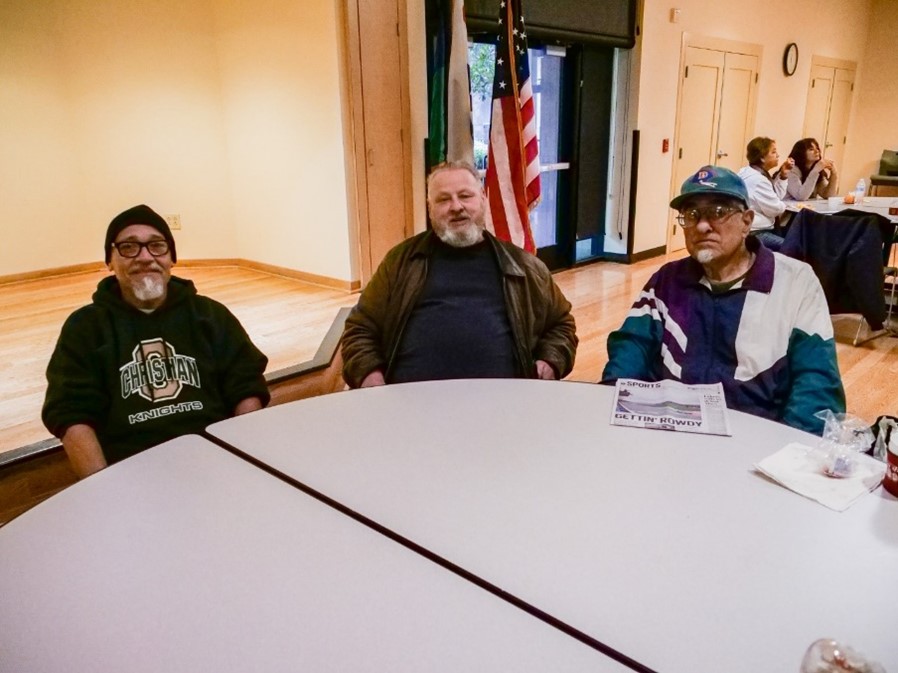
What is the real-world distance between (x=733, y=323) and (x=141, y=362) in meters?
1.58

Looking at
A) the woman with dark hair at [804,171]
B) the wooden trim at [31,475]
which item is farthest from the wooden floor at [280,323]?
the woman with dark hair at [804,171]

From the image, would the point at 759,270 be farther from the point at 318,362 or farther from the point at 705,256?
the point at 318,362

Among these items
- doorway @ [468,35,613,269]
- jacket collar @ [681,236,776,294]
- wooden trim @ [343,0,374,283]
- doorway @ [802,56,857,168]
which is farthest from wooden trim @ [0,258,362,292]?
doorway @ [802,56,857,168]

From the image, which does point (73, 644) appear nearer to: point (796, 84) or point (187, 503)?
point (187, 503)

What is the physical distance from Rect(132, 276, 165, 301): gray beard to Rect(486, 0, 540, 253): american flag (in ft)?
7.51

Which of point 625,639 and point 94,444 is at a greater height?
point 625,639

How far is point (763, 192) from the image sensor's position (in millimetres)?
4406

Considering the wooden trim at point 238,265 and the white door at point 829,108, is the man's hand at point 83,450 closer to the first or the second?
the wooden trim at point 238,265

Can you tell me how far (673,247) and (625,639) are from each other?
21.7 ft

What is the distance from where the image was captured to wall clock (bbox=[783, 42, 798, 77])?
7.82 meters

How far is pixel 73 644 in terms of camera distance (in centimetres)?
84

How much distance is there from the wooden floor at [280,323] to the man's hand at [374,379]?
1541 millimetres

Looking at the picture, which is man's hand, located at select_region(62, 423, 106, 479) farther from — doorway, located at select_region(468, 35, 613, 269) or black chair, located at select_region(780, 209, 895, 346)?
doorway, located at select_region(468, 35, 613, 269)

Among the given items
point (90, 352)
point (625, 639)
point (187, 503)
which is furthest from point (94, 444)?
point (625, 639)
